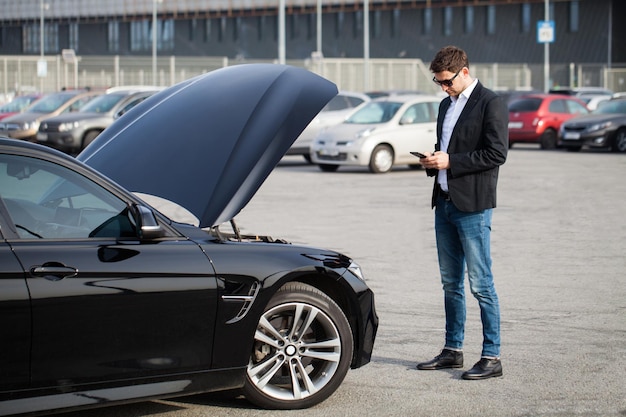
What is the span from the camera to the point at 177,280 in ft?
17.4

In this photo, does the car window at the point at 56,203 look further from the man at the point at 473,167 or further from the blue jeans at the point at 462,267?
the blue jeans at the point at 462,267

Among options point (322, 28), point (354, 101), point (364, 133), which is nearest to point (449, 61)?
point (364, 133)

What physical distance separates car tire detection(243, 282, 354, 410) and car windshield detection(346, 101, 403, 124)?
1840 cm

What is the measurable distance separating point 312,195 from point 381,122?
6017 mm

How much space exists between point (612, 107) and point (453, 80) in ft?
86.6

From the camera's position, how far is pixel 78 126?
96.6 feet

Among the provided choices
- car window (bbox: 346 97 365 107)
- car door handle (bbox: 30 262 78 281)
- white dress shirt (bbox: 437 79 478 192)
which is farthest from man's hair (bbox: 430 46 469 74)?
car window (bbox: 346 97 365 107)

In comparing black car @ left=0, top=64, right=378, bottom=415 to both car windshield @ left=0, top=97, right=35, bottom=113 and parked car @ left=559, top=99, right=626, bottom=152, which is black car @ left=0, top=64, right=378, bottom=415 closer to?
parked car @ left=559, top=99, right=626, bottom=152

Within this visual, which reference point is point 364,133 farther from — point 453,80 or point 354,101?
point 453,80

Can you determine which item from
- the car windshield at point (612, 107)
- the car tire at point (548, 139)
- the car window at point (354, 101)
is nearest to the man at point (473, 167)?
the car window at point (354, 101)

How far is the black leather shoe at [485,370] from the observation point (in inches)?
257

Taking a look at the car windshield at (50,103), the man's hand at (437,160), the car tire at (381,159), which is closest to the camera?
the man's hand at (437,160)

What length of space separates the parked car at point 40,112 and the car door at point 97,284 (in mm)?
26854

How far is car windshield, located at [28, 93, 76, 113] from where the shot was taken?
3391 cm
